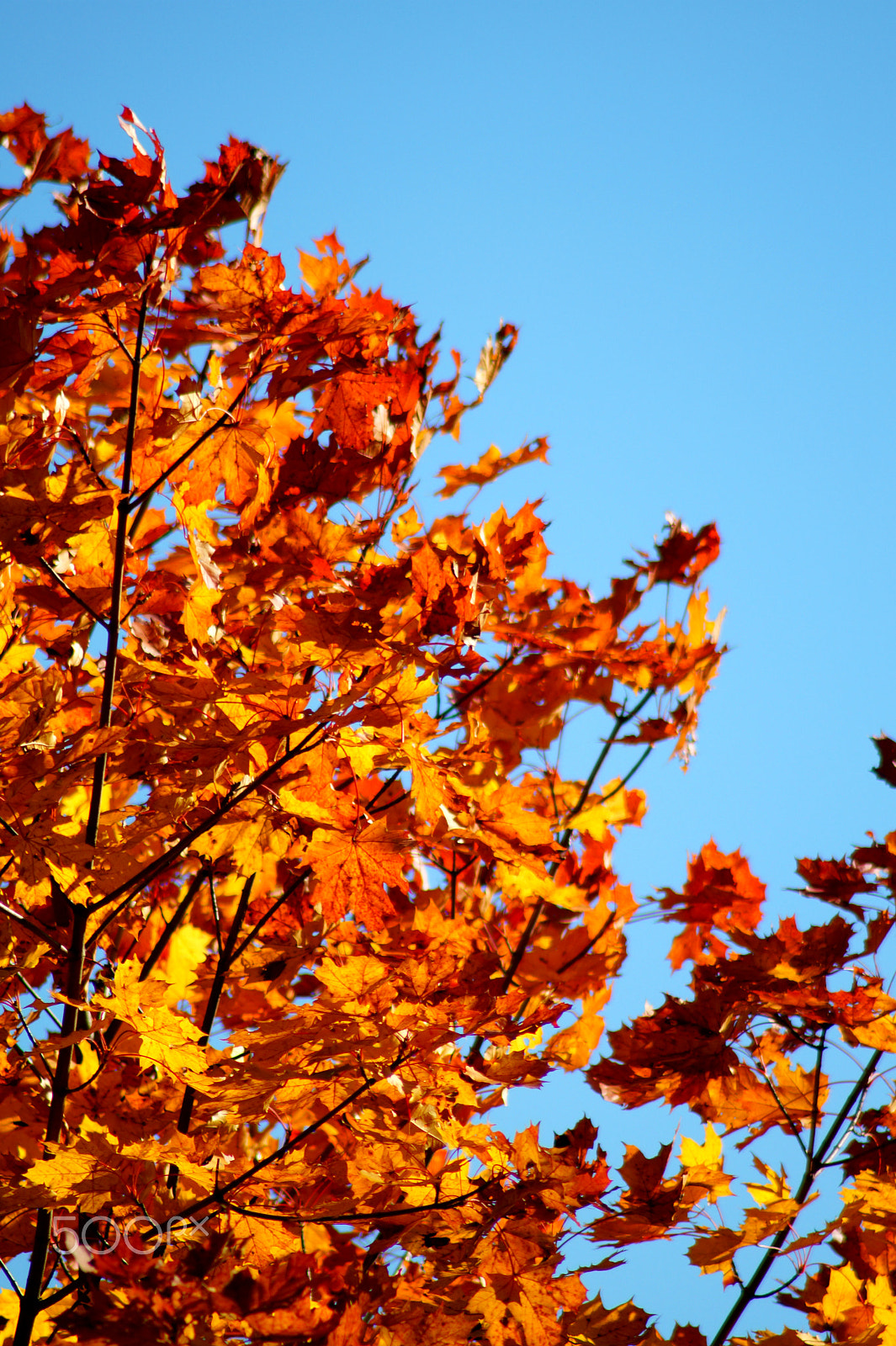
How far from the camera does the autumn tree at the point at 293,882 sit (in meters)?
1.76

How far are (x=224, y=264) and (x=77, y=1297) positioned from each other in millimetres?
2099

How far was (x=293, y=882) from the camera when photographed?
244 cm

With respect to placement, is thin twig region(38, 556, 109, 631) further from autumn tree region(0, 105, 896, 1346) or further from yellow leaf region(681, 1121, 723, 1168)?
yellow leaf region(681, 1121, 723, 1168)

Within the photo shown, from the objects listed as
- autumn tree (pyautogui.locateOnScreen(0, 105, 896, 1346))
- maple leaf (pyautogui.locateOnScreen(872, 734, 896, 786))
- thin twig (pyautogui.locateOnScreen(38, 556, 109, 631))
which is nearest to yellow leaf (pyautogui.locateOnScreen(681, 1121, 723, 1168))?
autumn tree (pyautogui.locateOnScreen(0, 105, 896, 1346))

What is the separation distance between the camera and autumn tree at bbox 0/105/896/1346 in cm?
176

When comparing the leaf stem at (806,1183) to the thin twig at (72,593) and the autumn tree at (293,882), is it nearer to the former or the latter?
the autumn tree at (293,882)

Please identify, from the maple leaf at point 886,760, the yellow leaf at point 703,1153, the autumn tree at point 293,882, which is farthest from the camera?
the maple leaf at point 886,760

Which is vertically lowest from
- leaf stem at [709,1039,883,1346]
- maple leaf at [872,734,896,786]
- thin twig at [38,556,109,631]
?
leaf stem at [709,1039,883,1346]

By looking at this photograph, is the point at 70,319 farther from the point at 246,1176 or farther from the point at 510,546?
the point at 246,1176

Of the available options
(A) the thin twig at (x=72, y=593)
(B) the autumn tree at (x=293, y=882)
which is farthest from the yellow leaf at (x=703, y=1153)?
(A) the thin twig at (x=72, y=593)

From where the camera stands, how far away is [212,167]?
1929 mm

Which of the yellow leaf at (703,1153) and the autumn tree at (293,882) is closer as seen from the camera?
the autumn tree at (293,882)

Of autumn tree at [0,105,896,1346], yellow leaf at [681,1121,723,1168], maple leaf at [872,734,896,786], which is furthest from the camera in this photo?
maple leaf at [872,734,896,786]

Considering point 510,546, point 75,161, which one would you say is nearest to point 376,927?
point 510,546
